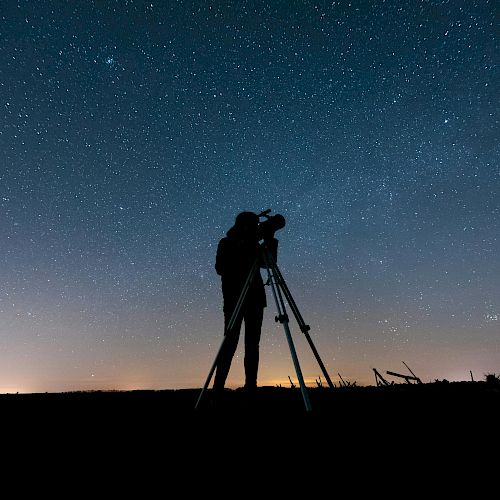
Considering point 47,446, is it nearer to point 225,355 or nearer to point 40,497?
point 40,497

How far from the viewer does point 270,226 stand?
3.98 m

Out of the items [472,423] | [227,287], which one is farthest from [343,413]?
[227,287]

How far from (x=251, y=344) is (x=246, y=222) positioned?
1.62 m

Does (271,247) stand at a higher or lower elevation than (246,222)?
lower

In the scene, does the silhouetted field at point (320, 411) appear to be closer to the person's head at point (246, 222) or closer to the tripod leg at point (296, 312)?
the tripod leg at point (296, 312)

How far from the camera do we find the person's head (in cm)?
423

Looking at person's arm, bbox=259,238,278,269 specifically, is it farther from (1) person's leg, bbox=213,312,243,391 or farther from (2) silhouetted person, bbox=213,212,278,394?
(1) person's leg, bbox=213,312,243,391

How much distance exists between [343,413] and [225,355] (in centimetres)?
161

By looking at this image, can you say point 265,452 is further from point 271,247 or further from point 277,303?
point 271,247

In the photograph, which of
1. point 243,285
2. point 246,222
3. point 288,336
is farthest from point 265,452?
point 246,222

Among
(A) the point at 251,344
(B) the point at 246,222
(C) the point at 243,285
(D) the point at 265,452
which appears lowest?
(D) the point at 265,452

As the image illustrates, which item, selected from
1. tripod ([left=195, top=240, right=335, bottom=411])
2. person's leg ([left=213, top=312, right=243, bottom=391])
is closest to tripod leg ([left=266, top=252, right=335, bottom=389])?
tripod ([left=195, top=240, right=335, bottom=411])

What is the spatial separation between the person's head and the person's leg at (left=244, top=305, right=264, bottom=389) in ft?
3.44

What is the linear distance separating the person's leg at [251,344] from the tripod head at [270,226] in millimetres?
1044
